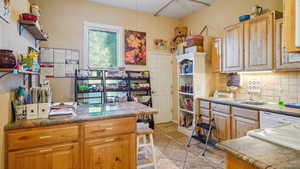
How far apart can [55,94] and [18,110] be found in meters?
2.18

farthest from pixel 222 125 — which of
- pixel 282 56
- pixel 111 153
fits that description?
pixel 111 153

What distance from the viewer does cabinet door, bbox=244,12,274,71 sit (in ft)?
7.95

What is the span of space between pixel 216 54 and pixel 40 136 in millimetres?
3328

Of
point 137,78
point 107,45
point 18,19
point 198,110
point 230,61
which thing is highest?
point 107,45

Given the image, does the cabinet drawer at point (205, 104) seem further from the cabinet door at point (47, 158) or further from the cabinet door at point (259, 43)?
the cabinet door at point (47, 158)

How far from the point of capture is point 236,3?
3.33 m

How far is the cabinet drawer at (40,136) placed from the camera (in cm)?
141

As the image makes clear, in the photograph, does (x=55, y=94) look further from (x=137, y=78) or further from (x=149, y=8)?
(x=149, y=8)

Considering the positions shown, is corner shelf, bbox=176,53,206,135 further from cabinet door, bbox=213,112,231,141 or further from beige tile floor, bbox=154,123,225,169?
cabinet door, bbox=213,112,231,141

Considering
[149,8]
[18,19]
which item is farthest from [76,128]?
[149,8]

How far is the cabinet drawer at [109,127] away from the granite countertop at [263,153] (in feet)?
3.84

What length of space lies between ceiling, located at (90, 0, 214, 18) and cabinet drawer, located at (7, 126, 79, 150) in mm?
3409

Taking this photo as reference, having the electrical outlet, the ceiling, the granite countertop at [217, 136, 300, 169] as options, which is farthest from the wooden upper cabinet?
the ceiling

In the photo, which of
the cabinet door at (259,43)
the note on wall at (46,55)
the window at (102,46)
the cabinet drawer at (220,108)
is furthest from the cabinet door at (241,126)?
the note on wall at (46,55)
